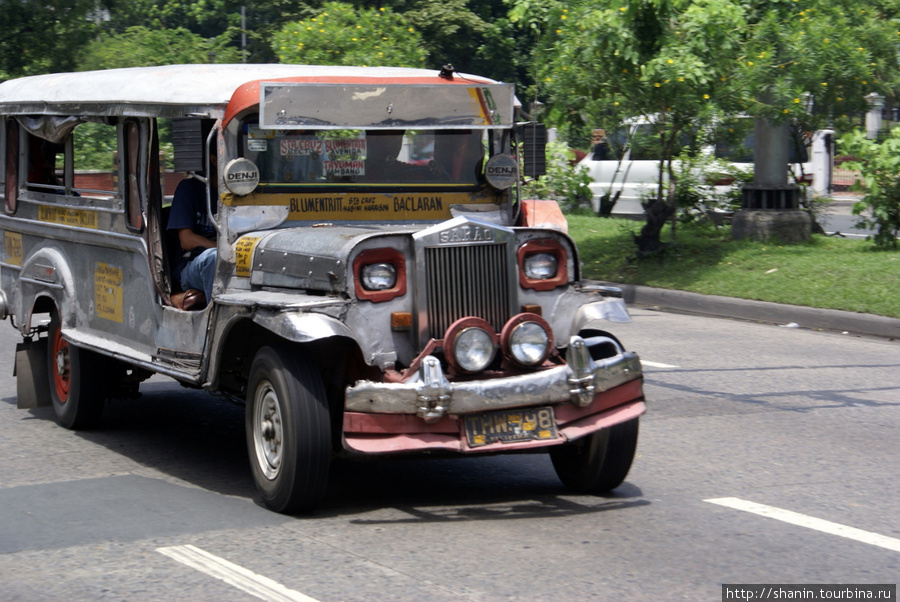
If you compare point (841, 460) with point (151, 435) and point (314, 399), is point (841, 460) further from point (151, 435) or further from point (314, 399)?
point (151, 435)

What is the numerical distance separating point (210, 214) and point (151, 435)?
1.93 metres

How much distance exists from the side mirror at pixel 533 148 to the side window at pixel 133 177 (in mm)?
2184

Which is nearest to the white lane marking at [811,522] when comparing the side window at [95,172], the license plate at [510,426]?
the license plate at [510,426]

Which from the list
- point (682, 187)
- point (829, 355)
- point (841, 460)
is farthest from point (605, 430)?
point (682, 187)

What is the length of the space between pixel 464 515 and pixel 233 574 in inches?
51.5

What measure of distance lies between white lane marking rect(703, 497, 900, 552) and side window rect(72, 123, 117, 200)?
4.02 m

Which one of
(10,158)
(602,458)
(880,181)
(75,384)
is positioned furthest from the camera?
(880,181)

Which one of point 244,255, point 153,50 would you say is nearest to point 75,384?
point 244,255

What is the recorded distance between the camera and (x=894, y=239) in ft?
48.8

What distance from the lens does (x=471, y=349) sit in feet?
18.5

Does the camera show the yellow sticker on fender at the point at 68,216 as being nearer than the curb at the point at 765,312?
Yes

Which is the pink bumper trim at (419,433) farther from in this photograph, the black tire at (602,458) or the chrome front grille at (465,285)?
the chrome front grille at (465,285)

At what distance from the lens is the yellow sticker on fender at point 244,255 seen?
6.32m

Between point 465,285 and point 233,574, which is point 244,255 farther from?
point 233,574
